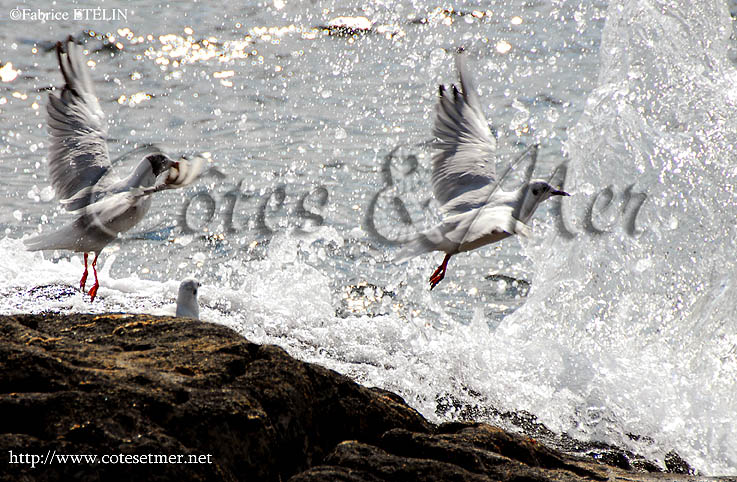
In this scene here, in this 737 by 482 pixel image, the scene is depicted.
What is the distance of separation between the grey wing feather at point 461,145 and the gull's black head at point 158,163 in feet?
6.74

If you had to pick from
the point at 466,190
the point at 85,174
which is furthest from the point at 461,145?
the point at 85,174

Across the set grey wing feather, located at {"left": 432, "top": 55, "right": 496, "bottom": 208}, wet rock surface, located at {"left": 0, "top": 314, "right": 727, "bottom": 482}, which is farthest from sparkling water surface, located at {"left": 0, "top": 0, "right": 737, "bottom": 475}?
wet rock surface, located at {"left": 0, "top": 314, "right": 727, "bottom": 482}

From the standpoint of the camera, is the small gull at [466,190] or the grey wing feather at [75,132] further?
the grey wing feather at [75,132]

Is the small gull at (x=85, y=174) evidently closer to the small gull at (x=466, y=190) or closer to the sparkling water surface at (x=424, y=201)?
the sparkling water surface at (x=424, y=201)

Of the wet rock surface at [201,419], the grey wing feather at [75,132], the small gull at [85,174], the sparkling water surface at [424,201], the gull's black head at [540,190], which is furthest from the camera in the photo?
the sparkling water surface at [424,201]

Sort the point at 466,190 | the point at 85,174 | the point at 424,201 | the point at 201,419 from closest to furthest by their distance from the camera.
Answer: the point at 201,419, the point at 85,174, the point at 466,190, the point at 424,201

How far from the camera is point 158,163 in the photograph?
548 cm

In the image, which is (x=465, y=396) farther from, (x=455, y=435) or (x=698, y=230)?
(x=698, y=230)

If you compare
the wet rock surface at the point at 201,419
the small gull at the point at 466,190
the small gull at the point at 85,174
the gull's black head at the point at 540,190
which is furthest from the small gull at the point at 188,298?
the gull's black head at the point at 540,190

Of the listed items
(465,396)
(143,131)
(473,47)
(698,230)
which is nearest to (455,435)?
(465,396)

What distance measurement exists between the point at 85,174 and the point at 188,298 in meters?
1.40

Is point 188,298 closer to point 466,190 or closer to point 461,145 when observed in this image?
point 466,190

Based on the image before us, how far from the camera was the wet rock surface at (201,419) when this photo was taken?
2496 millimetres

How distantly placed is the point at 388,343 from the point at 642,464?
7.34 ft
